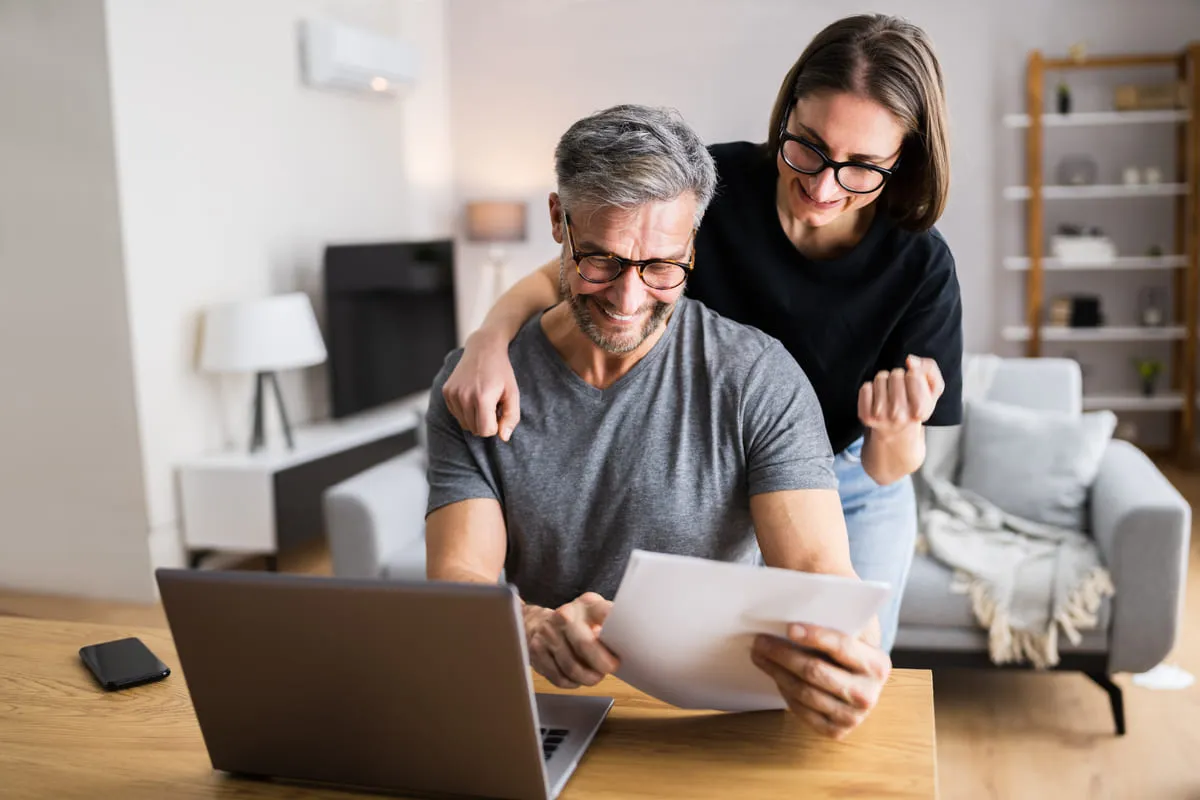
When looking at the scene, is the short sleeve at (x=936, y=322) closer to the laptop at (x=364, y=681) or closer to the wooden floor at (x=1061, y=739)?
the laptop at (x=364, y=681)

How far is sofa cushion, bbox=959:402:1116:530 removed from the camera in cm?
295

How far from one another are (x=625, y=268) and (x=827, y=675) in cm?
50

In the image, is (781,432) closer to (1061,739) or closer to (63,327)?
(1061,739)

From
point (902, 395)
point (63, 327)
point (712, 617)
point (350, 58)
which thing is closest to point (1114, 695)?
point (902, 395)

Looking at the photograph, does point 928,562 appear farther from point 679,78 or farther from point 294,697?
point 679,78

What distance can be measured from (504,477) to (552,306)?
0.86 ft

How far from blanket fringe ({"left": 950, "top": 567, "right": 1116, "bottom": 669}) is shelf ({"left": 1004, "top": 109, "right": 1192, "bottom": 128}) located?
3082mm

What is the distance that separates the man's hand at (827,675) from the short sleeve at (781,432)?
12.4 inches

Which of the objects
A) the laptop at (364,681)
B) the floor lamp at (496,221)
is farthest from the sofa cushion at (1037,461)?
the floor lamp at (496,221)

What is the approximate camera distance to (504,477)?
53.9 inches

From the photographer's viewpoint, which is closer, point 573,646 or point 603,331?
point 573,646

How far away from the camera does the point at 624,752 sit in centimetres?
104

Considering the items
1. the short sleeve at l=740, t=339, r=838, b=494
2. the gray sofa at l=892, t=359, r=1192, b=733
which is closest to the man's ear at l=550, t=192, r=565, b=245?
the short sleeve at l=740, t=339, r=838, b=494

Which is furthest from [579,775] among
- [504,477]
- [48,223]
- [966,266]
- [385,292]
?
[966,266]
